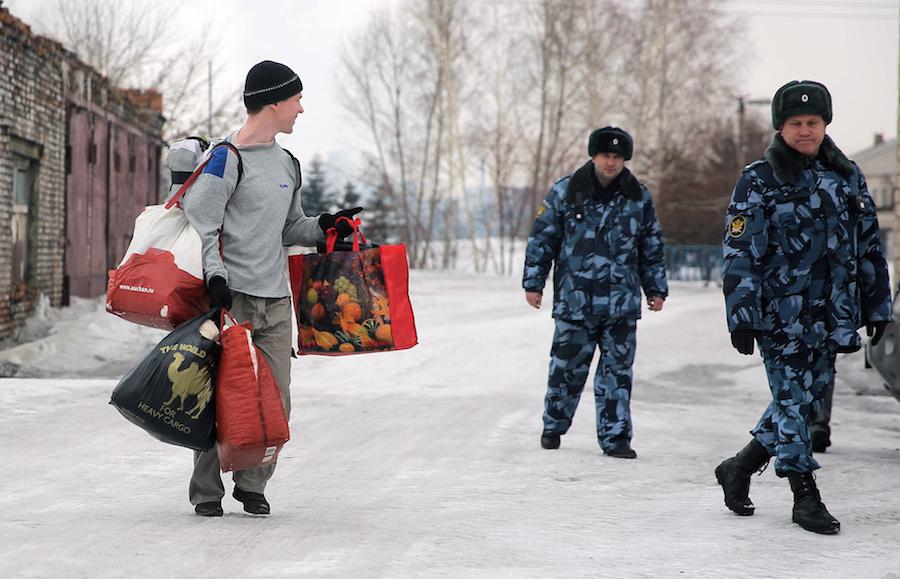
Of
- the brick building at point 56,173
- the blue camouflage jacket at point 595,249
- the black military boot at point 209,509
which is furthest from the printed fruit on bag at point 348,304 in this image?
the brick building at point 56,173

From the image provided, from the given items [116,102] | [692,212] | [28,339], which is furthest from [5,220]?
[692,212]

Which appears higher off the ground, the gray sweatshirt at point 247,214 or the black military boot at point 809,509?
the gray sweatshirt at point 247,214

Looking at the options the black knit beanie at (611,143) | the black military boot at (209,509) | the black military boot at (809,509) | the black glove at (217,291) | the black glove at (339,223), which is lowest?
the black military boot at (209,509)

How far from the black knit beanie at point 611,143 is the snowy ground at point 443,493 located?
1.80 m

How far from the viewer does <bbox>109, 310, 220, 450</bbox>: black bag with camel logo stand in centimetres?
448

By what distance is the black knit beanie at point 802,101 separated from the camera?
5.07m

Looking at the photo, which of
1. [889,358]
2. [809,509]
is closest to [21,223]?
[889,358]

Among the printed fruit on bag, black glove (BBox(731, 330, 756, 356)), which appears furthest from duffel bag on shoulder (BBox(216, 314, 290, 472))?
black glove (BBox(731, 330, 756, 356))

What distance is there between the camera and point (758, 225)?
505cm

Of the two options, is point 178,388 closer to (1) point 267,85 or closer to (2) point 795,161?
(1) point 267,85

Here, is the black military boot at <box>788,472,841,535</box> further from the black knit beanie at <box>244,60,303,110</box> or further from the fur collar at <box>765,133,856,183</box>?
the black knit beanie at <box>244,60,303,110</box>

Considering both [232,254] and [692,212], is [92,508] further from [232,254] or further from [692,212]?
[692,212]

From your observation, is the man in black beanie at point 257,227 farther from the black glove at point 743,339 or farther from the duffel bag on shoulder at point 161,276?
the black glove at point 743,339

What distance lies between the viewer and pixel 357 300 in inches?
202
